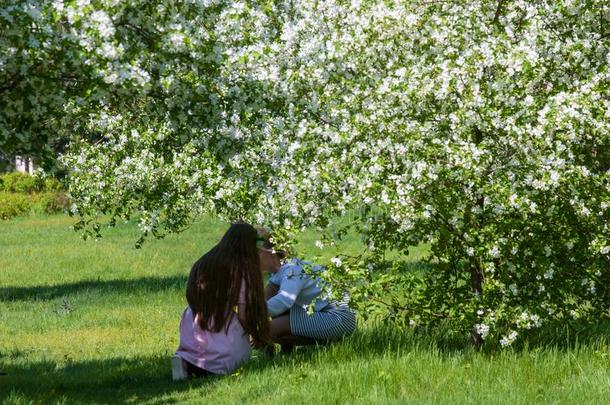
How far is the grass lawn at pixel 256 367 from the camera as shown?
25.7ft

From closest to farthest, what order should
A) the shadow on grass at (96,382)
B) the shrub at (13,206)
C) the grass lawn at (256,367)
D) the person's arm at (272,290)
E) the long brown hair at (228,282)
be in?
A: the grass lawn at (256,367) → the shadow on grass at (96,382) → the long brown hair at (228,282) → the person's arm at (272,290) → the shrub at (13,206)

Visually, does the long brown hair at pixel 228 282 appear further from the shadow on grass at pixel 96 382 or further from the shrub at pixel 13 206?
the shrub at pixel 13 206

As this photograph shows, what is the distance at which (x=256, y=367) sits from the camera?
9289 millimetres

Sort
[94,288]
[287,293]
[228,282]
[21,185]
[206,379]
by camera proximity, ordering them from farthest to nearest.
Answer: [21,185]
[94,288]
[287,293]
[228,282]
[206,379]

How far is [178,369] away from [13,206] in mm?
33697

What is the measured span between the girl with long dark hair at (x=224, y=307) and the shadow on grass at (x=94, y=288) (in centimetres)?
868

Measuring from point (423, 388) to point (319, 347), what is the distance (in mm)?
2011

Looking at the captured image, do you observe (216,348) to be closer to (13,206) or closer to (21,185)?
(13,206)

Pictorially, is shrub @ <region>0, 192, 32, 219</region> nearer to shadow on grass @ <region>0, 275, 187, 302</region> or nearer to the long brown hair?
shadow on grass @ <region>0, 275, 187, 302</region>

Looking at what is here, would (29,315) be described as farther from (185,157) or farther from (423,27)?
(423,27)

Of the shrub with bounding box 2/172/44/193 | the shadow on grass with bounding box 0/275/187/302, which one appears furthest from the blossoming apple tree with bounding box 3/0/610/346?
the shrub with bounding box 2/172/44/193

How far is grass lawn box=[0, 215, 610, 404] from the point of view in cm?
784

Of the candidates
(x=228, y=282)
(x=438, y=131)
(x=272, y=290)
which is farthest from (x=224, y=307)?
(x=438, y=131)

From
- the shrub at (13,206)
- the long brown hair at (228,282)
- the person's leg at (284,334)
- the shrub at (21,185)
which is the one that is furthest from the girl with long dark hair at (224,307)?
the shrub at (21,185)
